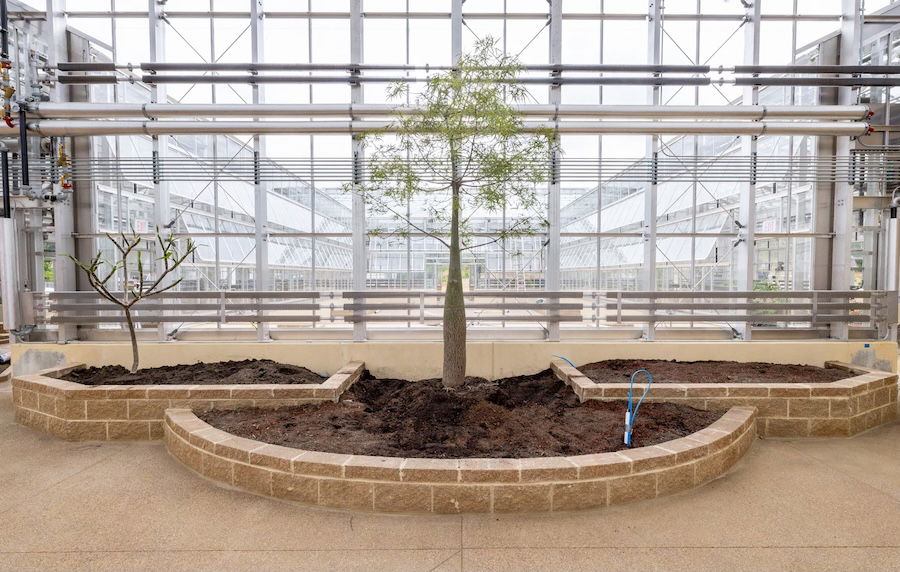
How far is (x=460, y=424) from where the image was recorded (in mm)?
3641

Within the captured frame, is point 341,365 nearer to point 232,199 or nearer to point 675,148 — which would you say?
point 232,199

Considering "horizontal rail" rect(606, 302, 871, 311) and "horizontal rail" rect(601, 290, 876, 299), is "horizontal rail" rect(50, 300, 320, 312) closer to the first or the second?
"horizontal rail" rect(601, 290, 876, 299)

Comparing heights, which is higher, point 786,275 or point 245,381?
point 786,275

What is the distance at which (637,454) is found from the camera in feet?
9.65

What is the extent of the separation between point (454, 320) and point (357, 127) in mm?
3544

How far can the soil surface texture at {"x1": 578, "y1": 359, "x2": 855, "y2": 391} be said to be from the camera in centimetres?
485

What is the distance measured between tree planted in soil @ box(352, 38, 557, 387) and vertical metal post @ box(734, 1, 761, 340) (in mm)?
4566

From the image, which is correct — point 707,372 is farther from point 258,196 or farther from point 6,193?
point 6,193

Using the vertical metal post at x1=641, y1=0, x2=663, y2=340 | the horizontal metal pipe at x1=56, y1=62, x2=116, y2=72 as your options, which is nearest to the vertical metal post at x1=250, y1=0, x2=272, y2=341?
the horizontal metal pipe at x1=56, y1=62, x2=116, y2=72

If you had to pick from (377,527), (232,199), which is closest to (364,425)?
(377,527)

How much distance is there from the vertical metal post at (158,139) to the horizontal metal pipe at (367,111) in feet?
Answer: 2.25

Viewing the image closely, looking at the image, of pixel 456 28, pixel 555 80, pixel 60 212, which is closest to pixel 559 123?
pixel 555 80

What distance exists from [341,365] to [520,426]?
3085mm

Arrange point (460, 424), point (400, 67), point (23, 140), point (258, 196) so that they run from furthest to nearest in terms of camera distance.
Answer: point (258, 196)
point (400, 67)
point (23, 140)
point (460, 424)
